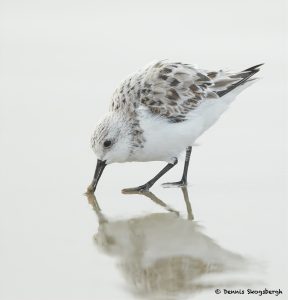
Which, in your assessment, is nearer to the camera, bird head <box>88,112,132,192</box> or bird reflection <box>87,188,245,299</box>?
bird reflection <box>87,188,245,299</box>

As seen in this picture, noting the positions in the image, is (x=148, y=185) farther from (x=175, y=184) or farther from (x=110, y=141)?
(x=110, y=141)

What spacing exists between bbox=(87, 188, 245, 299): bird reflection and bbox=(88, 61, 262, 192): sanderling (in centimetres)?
72

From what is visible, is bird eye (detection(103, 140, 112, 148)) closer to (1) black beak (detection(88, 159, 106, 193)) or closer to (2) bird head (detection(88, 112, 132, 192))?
(2) bird head (detection(88, 112, 132, 192))

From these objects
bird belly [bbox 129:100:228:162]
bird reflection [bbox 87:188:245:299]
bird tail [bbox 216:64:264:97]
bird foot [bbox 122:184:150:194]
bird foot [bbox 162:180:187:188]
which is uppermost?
bird tail [bbox 216:64:264:97]

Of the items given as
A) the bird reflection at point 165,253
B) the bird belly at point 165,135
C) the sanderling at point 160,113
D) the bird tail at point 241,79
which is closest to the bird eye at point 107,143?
the sanderling at point 160,113

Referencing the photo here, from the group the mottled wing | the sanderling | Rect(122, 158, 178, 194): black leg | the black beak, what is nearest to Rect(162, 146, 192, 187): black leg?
the sanderling

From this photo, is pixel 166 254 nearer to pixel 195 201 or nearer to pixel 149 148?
pixel 195 201

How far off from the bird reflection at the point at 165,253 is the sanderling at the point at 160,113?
2.35 feet

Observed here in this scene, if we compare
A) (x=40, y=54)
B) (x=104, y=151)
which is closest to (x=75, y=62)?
(x=40, y=54)

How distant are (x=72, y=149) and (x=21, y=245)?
2.65 m

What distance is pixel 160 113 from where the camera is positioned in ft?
23.3

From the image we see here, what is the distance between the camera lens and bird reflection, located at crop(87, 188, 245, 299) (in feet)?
15.3

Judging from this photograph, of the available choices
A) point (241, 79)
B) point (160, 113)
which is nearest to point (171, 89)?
point (160, 113)

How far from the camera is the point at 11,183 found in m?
6.96
